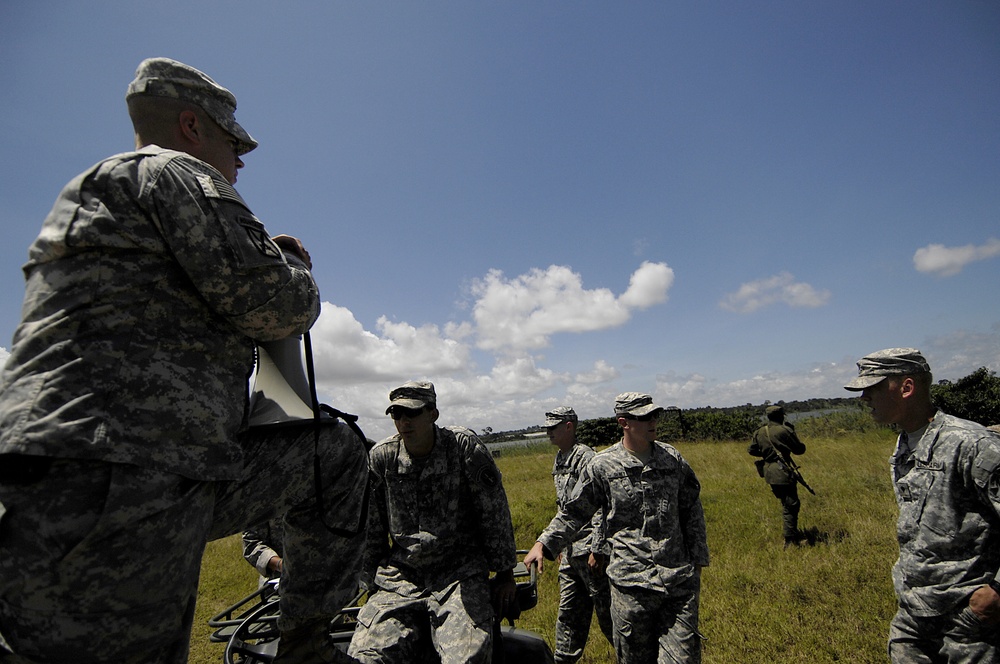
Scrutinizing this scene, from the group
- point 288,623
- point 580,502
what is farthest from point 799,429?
point 288,623

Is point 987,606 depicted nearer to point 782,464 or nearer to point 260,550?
point 260,550

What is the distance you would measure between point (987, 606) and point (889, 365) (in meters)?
1.51

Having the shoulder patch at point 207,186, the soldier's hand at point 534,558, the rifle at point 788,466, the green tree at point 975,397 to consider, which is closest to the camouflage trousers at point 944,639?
the soldier's hand at point 534,558

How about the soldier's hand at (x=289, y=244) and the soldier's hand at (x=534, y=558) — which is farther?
the soldier's hand at (x=534, y=558)

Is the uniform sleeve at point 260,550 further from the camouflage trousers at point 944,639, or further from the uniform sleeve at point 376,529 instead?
the camouflage trousers at point 944,639

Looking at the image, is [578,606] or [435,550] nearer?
[435,550]

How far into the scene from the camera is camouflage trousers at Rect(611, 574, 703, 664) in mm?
4121

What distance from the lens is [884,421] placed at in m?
3.72

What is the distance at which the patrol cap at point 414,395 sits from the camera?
405 centimetres

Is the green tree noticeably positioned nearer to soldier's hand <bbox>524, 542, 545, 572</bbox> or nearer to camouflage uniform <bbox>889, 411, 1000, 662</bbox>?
camouflage uniform <bbox>889, 411, 1000, 662</bbox>

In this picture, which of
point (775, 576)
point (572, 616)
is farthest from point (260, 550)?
point (775, 576)

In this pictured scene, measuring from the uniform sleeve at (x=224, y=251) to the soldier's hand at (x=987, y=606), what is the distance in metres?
3.92

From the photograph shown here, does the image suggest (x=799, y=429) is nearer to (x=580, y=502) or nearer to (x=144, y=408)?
(x=580, y=502)

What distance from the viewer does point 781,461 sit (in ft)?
32.5
